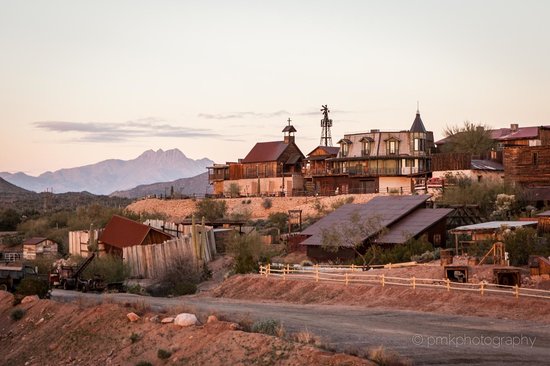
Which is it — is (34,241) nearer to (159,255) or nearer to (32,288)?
(159,255)

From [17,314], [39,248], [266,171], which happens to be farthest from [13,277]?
[266,171]

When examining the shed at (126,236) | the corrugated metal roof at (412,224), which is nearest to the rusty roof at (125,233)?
the shed at (126,236)

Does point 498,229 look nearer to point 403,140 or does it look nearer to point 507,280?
point 507,280

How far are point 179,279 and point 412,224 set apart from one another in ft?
49.5

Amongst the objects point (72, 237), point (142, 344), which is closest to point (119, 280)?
point (72, 237)

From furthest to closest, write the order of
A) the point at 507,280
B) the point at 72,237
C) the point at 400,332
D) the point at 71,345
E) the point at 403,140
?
1. the point at 403,140
2. the point at 72,237
3. the point at 507,280
4. the point at 71,345
5. the point at 400,332

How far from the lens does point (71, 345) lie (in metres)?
A: 28.8

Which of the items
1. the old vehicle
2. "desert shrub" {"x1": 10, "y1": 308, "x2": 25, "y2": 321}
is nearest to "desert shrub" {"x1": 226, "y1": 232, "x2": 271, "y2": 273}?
the old vehicle

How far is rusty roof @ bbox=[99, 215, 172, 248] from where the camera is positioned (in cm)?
5272

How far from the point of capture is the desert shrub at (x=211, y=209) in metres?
78.1

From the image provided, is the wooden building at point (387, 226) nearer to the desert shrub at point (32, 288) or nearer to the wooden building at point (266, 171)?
the desert shrub at point (32, 288)

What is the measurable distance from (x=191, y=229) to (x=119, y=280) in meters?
8.35

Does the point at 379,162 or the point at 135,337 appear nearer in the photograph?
the point at 135,337

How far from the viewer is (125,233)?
53.5 m
